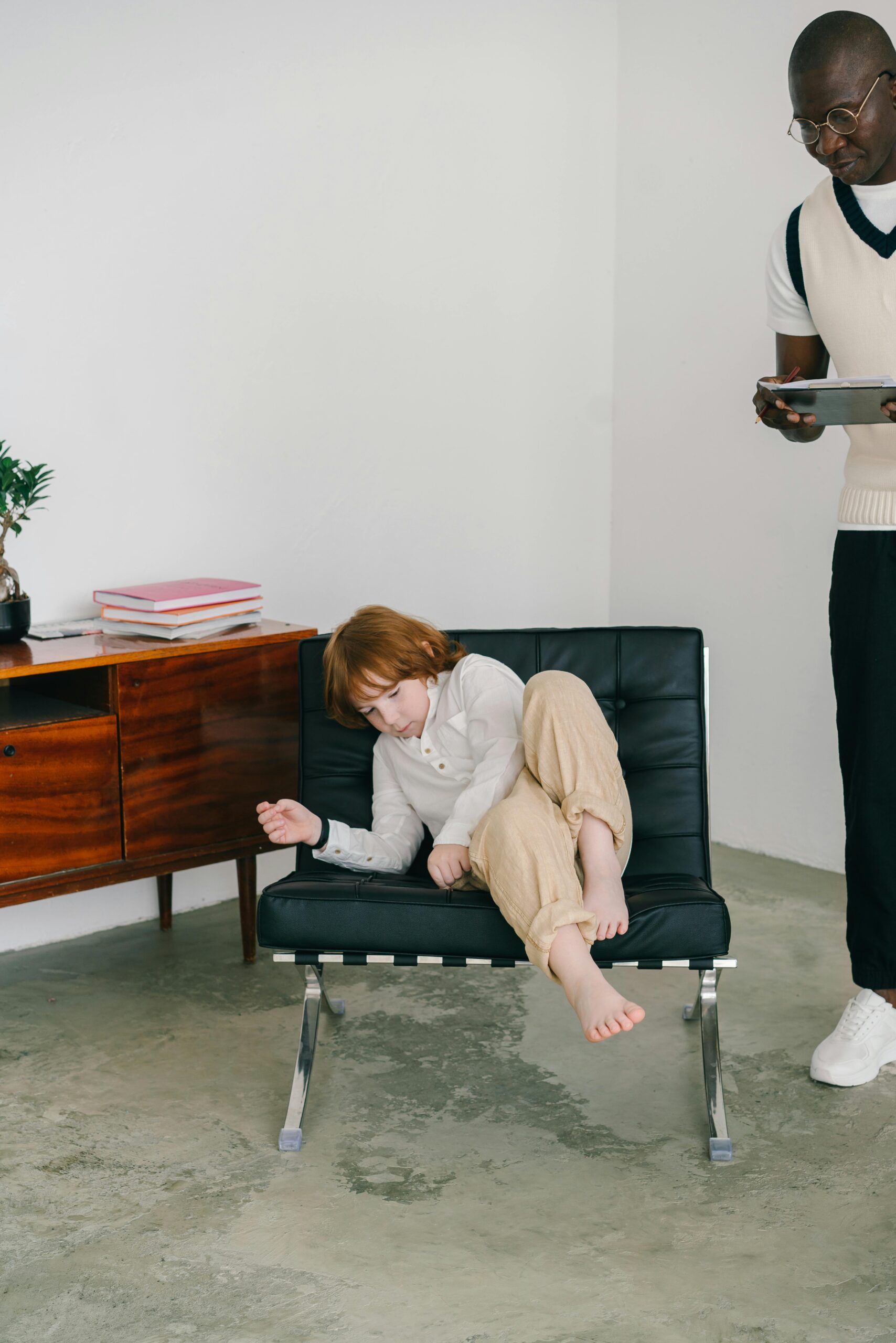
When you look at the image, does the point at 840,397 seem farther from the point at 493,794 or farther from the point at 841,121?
the point at 493,794

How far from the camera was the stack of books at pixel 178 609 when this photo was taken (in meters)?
2.63

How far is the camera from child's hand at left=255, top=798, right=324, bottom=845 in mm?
2145

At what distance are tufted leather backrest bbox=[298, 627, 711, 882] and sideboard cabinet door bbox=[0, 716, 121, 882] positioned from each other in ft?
1.25

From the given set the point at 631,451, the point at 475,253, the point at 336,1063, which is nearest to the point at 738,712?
the point at 631,451

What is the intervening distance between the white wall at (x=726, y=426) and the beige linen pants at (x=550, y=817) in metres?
1.55

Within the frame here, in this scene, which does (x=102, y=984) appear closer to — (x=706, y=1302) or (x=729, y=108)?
(x=706, y=1302)

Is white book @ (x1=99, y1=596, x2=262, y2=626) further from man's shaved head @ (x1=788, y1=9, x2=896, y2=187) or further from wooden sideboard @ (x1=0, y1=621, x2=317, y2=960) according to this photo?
man's shaved head @ (x1=788, y1=9, x2=896, y2=187)

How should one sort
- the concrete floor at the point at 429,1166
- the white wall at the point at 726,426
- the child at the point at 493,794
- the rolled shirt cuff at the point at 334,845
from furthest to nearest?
the white wall at the point at 726,426, the rolled shirt cuff at the point at 334,845, the child at the point at 493,794, the concrete floor at the point at 429,1166

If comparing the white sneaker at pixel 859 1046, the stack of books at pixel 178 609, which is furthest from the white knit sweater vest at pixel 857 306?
the stack of books at pixel 178 609

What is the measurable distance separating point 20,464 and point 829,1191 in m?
2.16

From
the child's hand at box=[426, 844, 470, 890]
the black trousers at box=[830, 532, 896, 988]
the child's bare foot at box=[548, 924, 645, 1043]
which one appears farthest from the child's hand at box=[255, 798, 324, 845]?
the black trousers at box=[830, 532, 896, 988]

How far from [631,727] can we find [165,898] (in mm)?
1278

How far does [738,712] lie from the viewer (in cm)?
373

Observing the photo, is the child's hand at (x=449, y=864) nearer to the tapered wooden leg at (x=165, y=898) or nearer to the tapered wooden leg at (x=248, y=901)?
the tapered wooden leg at (x=248, y=901)
